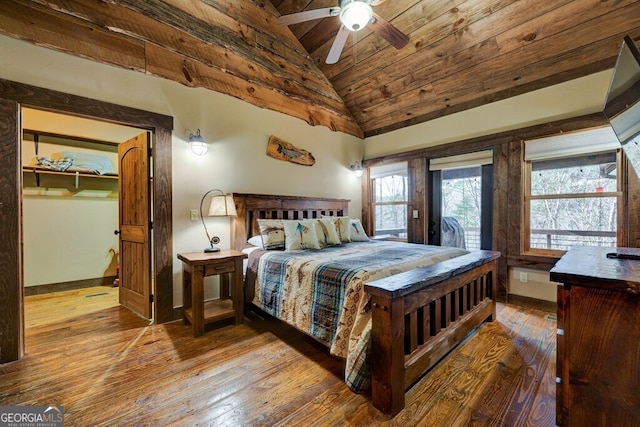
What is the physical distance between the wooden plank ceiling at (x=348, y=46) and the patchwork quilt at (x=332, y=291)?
2.22m

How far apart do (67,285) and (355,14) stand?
500 centimetres

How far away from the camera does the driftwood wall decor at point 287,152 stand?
11.6 ft

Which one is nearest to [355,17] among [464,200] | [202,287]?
[202,287]

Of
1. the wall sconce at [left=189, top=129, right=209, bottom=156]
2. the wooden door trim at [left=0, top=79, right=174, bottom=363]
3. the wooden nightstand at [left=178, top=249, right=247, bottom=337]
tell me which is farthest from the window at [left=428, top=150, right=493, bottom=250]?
the wooden door trim at [left=0, top=79, right=174, bottom=363]

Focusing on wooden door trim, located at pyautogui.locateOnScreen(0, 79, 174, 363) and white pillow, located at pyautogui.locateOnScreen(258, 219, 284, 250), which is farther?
white pillow, located at pyautogui.locateOnScreen(258, 219, 284, 250)

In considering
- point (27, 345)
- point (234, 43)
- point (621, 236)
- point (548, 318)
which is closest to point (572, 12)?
point (621, 236)

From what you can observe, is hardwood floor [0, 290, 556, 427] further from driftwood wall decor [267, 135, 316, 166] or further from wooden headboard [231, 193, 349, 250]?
driftwood wall decor [267, 135, 316, 166]

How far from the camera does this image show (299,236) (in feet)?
9.51

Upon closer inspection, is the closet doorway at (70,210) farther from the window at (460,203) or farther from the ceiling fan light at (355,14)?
the window at (460,203)

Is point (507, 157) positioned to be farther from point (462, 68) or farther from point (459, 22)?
point (459, 22)

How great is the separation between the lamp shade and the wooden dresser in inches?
103

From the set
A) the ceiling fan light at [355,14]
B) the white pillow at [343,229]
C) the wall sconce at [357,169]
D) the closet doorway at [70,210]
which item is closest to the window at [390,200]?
the wall sconce at [357,169]

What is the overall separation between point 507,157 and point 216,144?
3.55 m

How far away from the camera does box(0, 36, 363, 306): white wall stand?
6.98 feet
